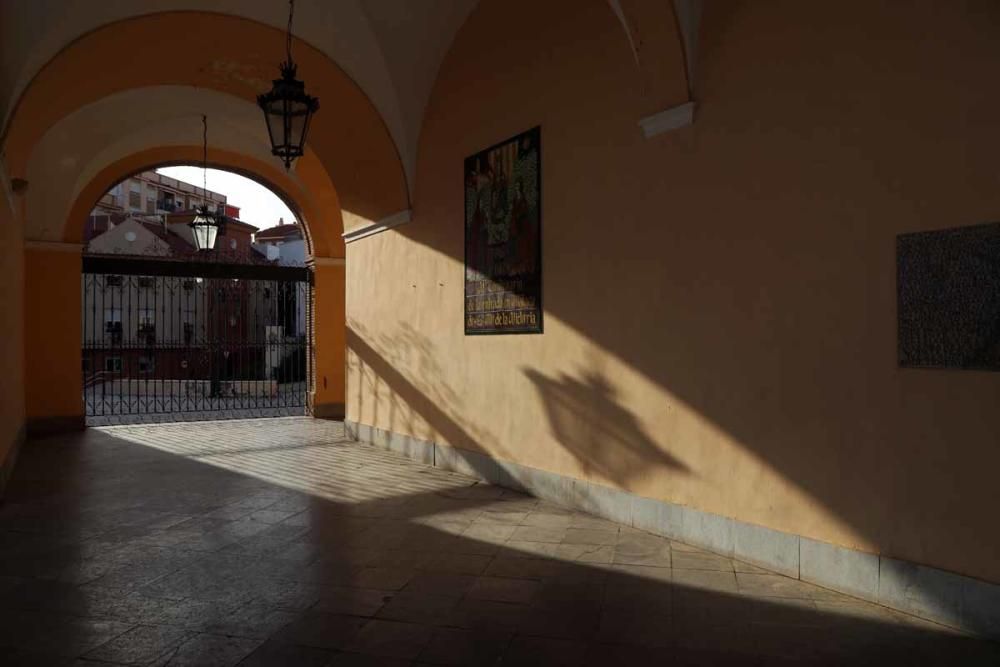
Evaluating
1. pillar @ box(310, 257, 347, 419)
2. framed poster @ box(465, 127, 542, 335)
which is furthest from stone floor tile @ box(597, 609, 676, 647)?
pillar @ box(310, 257, 347, 419)

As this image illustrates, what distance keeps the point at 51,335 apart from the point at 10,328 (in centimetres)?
428

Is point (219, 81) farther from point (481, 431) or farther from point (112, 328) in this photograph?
point (112, 328)

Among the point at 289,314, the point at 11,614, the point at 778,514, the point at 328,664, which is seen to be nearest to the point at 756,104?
the point at 778,514

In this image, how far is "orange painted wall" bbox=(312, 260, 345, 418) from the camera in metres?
13.8

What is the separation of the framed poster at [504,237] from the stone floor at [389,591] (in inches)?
69.7

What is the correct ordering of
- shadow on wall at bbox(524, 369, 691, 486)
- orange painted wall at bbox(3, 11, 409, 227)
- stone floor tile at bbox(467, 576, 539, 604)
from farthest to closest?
orange painted wall at bbox(3, 11, 409, 227) < shadow on wall at bbox(524, 369, 691, 486) < stone floor tile at bbox(467, 576, 539, 604)

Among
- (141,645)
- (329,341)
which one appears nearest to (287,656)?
(141,645)

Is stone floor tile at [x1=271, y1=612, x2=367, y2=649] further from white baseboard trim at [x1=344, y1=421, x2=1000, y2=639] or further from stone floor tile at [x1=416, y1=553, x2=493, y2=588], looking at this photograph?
white baseboard trim at [x1=344, y1=421, x2=1000, y2=639]

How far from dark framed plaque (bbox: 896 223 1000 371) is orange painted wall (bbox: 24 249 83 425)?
12.6 metres

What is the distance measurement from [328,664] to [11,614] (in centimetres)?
194

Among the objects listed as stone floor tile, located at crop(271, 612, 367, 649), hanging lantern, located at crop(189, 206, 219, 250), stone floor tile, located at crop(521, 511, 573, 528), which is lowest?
stone floor tile, located at crop(521, 511, 573, 528)

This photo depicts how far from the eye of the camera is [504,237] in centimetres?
704

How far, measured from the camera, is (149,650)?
3.36m

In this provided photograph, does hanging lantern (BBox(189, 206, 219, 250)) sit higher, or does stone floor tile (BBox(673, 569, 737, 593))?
hanging lantern (BBox(189, 206, 219, 250))
